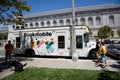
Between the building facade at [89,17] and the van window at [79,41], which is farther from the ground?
the building facade at [89,17]

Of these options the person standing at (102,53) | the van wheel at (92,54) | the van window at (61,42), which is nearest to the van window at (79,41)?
the van wheel at (92,54)

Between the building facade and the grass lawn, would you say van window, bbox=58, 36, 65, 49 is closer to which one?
the grass lawn

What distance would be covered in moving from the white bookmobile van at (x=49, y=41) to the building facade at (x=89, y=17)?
87855mm

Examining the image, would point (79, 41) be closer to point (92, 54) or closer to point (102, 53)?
point (92, 54)

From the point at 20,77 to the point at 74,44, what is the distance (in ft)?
20.3

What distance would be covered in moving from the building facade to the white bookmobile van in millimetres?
87855

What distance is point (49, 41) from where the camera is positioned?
1658 centimetres

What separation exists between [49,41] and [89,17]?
92652 mm

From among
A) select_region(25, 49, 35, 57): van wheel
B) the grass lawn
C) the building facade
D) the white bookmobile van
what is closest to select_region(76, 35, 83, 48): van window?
the white bookmobile van

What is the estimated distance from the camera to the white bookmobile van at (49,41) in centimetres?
1536

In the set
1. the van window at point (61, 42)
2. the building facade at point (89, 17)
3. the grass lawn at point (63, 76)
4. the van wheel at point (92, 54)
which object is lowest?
the grass lawn at point (63, 76)

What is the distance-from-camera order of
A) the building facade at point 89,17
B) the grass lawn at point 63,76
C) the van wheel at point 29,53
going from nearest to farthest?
the grass lawn at point 63,76, the van wheel at point 29,53, the building facade at point 89,17

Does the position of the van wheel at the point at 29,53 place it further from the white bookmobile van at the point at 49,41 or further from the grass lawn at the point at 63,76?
the grass lawn at the point at 63,76

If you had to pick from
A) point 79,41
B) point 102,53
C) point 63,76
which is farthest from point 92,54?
point 63,76
